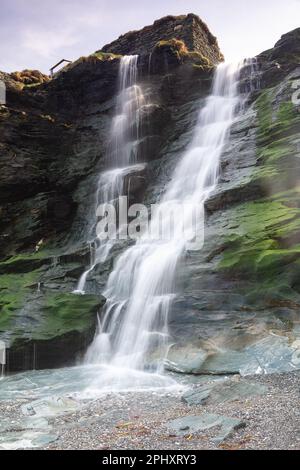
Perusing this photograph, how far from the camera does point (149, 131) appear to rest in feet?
80.1

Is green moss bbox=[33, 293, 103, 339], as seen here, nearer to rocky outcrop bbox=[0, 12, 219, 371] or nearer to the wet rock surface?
rocky outcrop bbox=[0, 12, 219, 371]

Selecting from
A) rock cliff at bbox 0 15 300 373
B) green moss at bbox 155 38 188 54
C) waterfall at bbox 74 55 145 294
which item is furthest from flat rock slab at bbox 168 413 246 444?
green moss at bbox 155 38 188 54

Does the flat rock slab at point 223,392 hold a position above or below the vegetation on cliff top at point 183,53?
below

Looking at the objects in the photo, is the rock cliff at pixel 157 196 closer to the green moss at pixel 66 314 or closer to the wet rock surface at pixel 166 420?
the green moss at pixel 66 314

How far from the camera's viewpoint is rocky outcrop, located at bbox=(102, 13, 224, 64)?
31.2 m

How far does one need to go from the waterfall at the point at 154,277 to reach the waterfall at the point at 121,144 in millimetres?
Result: 2099

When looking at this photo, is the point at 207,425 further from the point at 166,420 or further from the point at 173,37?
the point at 173,37

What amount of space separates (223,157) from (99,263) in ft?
23.0

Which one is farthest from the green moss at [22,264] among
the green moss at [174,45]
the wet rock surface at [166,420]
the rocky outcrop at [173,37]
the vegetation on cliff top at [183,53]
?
the rocky outcrop at [173,37]

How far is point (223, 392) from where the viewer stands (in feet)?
28.4

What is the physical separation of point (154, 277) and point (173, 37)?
886 inches

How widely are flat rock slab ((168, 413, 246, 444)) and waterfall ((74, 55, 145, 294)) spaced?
1020 centimetres

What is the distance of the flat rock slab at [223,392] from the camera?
8368mm

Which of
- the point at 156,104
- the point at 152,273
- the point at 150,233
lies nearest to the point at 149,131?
the point at 156,104
